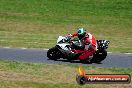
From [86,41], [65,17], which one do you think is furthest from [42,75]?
[65,17]

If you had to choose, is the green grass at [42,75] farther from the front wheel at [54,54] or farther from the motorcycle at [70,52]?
the front wheel at [54,54]

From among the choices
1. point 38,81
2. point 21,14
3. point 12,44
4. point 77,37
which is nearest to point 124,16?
point 21,14

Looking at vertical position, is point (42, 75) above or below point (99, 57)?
above

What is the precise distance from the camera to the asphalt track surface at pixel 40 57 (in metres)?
21.4

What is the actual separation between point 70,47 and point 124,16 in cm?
2481

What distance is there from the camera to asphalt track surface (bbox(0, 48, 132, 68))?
843 inches

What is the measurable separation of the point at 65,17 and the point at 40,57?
74.8 feet

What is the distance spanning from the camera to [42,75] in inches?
664

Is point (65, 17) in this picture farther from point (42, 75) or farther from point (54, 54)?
point (42, 75)

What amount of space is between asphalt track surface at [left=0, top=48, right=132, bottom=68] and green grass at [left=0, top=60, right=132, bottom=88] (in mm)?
1718

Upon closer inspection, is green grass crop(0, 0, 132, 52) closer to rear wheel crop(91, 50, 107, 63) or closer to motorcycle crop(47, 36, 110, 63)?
motorcycle crop(47, 36, 110, 63)

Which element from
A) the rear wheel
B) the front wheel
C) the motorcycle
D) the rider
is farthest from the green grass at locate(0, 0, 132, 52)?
the rear wheel

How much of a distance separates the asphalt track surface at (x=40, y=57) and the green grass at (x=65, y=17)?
28.7 feet

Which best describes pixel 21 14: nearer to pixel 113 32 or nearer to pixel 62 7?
pixel 62 7
